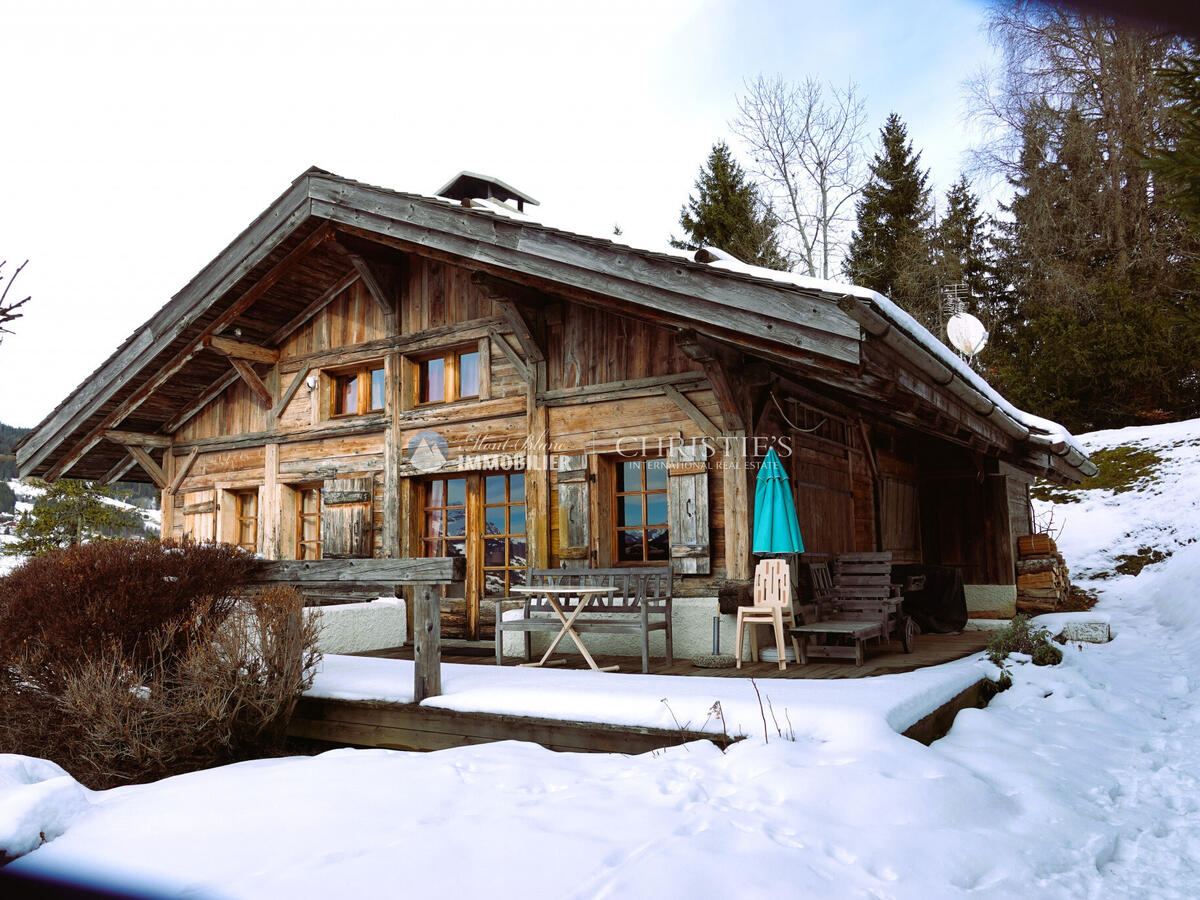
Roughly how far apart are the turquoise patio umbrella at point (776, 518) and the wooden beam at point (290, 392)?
604cm

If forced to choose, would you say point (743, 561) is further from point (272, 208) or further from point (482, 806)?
point (272, 208)

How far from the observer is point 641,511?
8.05 m

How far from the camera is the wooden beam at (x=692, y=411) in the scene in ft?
24.2

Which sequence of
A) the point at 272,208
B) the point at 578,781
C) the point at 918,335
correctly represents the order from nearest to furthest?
the point at 578,781
the point at 918,335
the point at 272,208

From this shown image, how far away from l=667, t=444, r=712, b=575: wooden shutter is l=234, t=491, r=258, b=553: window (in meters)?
5.95

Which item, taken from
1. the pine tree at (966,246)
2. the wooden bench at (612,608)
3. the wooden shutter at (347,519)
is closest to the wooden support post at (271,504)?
the wooden shutter at (347,519)

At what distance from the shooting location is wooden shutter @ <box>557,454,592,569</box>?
797 cm

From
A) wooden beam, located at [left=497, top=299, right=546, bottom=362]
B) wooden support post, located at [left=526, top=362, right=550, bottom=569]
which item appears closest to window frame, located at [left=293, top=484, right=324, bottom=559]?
wooden support post, located at [left=526, top=362, right=550, bottom=569]

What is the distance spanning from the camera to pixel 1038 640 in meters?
7.20

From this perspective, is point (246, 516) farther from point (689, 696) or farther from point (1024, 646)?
point (1024, 646)

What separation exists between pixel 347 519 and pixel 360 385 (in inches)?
63.4

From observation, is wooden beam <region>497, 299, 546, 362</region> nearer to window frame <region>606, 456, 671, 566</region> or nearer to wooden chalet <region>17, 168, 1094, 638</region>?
wooden chalet <region>17, 168, 1094, 638</region>

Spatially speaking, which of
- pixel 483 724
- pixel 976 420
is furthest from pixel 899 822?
pixel 976 420

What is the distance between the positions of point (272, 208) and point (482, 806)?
727 centimetres
